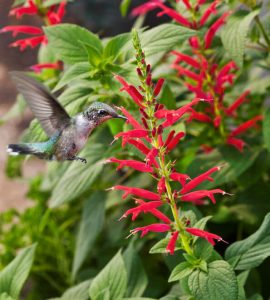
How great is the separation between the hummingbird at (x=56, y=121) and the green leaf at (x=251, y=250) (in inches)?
11.5

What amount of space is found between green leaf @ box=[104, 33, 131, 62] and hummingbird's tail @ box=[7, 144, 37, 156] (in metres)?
0.28

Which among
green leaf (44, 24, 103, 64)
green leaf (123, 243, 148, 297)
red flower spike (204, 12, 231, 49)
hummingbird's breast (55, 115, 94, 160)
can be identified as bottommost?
green leaf (123, 243, 148, 297)

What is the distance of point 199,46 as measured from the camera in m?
1.20

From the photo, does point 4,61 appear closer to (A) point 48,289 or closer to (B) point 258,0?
(A) point 48,289

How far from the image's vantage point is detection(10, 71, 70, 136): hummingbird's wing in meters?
0.77

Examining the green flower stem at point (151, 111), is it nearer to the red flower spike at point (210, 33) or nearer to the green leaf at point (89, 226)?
the red flower spike at point (210, 33)

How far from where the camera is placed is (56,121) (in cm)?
85

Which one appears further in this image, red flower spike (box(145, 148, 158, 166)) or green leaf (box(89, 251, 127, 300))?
green leaf (box(89, 251, 127, 300))

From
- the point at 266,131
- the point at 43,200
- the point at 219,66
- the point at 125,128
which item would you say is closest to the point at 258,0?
the point at 219,66

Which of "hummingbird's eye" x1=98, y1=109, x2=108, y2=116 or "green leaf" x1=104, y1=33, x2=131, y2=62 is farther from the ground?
"green leaf" x1=104, y1=33, x2=131, y2=62

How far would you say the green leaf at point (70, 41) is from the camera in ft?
3.61

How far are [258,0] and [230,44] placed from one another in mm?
228

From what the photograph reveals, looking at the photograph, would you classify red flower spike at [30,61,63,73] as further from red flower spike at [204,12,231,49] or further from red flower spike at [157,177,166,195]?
red flower spike at [157,177,166,195]

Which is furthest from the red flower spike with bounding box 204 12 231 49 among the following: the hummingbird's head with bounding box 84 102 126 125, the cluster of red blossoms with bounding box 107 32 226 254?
the hummingbird's head with bounding box 84 102 126 125
